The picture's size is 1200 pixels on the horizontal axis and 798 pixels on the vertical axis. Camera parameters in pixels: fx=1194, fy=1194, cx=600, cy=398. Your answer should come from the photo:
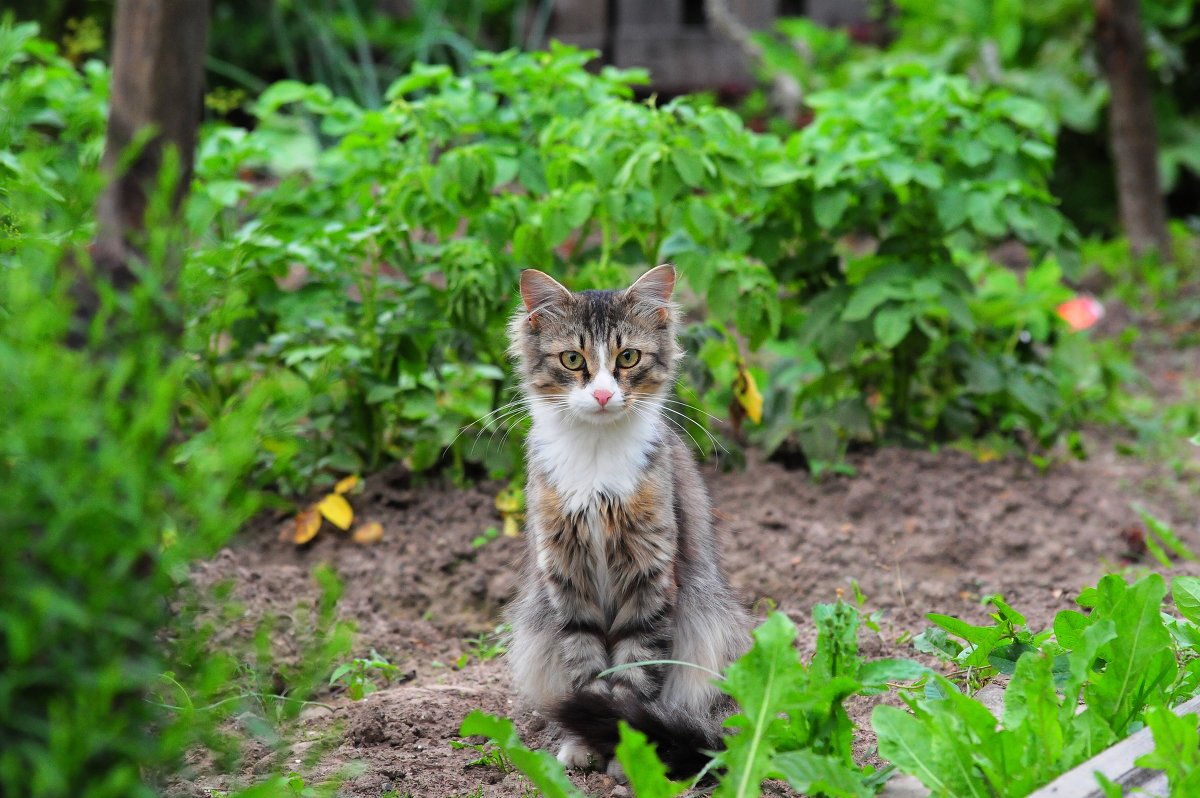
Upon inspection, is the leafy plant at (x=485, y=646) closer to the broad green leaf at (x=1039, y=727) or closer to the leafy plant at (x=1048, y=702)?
the leafy plant at (x=1048, y=702)

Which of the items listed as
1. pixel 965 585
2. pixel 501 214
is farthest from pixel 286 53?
pixel 965 585

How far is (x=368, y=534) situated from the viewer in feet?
14.4

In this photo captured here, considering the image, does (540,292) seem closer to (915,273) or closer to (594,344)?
(594,344)

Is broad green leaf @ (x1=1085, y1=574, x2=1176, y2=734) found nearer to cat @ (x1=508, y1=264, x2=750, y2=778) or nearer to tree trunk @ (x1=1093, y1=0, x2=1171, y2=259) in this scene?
cat @ (x1=508, y1=264, x2=750, y2=778)

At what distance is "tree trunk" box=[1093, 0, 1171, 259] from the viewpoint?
746cm

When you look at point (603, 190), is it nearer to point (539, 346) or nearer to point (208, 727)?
point (539, 346)

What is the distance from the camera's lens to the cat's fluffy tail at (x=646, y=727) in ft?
8.67

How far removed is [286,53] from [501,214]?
14.4 ft

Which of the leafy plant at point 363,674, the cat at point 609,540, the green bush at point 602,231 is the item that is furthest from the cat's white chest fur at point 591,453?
the green bush at point 602,231

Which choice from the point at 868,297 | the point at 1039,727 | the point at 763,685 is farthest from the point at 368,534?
the point at 1039,727

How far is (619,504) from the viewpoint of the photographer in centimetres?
293

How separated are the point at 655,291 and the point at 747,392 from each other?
1.34m

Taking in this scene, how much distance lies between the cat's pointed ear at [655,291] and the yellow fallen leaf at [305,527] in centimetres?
174

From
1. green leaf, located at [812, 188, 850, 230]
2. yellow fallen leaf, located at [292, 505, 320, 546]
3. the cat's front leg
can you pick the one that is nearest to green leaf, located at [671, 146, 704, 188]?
green leaf, located at [812, 188, 850, 230]
